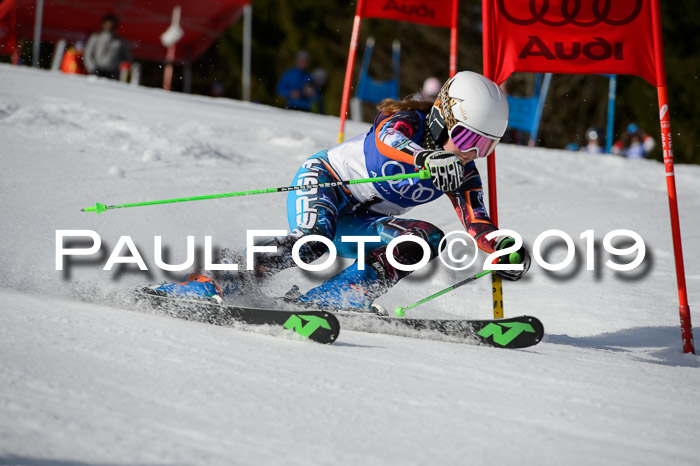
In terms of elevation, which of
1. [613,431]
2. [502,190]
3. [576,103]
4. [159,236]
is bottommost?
[613,431]

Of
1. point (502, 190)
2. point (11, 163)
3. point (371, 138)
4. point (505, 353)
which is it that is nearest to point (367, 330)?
point (505, 353)

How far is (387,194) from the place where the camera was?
377cm

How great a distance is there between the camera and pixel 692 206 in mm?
7723

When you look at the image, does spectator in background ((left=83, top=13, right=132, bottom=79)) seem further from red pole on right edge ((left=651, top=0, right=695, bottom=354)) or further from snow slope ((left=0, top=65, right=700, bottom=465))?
red pole on right edge ((left=651, top=0, right=695, bottom=354))

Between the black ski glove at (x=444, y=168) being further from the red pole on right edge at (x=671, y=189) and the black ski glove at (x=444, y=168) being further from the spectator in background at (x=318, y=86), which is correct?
the spectator in background at (x=318, y=86)

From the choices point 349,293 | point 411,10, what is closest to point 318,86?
point 411,10

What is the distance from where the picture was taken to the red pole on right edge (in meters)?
3.92

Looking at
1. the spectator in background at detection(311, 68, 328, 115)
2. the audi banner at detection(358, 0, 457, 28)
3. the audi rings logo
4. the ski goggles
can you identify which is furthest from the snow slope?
the spectator in background at detection(311, 68, 328, 115)

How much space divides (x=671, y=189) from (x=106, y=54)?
26.8 ft

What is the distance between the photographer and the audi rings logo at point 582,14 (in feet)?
13.5

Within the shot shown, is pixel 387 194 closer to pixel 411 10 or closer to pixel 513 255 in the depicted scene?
pixel 513 255

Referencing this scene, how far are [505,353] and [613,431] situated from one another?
104 cm

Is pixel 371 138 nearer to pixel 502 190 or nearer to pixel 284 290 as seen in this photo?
pixel 284 290

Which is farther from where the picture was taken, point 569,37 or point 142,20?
point 142,20
